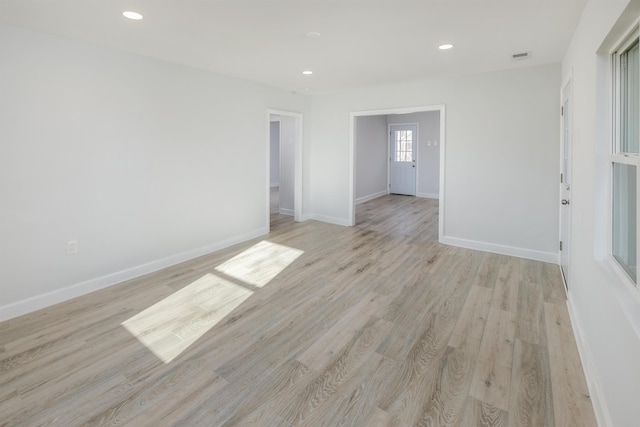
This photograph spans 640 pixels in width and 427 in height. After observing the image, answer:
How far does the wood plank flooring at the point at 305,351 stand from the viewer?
71.2 inches

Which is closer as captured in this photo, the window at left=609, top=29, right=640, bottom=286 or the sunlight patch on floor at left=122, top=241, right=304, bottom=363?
the window at left=609, top=29, right=640, bottom=286

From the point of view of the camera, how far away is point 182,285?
3.52m

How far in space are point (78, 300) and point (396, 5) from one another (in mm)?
3814

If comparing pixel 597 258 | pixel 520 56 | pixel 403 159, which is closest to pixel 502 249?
pixel 520 56

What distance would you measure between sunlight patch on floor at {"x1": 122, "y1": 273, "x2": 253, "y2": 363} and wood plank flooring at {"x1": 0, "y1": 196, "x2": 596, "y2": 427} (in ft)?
0.05

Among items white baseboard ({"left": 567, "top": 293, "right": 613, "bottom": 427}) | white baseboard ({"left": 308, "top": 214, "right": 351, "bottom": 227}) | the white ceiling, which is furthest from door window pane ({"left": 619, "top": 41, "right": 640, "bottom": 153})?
white baseboard ({"left": 308, "top": 214, "right": 351, "bottom": 227})

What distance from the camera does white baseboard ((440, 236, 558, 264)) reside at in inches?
166

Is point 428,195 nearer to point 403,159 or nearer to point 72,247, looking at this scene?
point 403,159

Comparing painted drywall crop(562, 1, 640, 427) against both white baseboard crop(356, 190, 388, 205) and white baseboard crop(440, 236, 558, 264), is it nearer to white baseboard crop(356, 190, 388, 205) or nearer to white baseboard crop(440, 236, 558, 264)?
white baseboard crop(440, 236, 558, 264)

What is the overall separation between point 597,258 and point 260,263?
3305mm

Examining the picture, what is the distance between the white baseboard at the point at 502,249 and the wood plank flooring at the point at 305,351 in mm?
333

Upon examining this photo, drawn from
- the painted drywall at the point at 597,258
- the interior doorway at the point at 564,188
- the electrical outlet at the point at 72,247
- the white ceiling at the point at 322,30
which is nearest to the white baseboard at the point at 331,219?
the white ceiling at the point at 322,30

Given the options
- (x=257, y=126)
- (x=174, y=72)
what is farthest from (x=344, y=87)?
(x=174, y=72)

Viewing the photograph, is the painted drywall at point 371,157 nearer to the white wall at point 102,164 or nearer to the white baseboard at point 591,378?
the white wall at point 102,164
